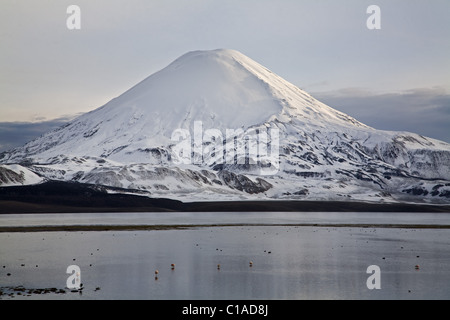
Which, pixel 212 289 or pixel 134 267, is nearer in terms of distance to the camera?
pixel 212 289

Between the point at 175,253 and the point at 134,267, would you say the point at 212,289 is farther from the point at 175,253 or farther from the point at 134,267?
the point at 175,253

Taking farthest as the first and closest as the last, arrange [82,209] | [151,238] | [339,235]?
[82,209] < [339,235] < [151,238]
